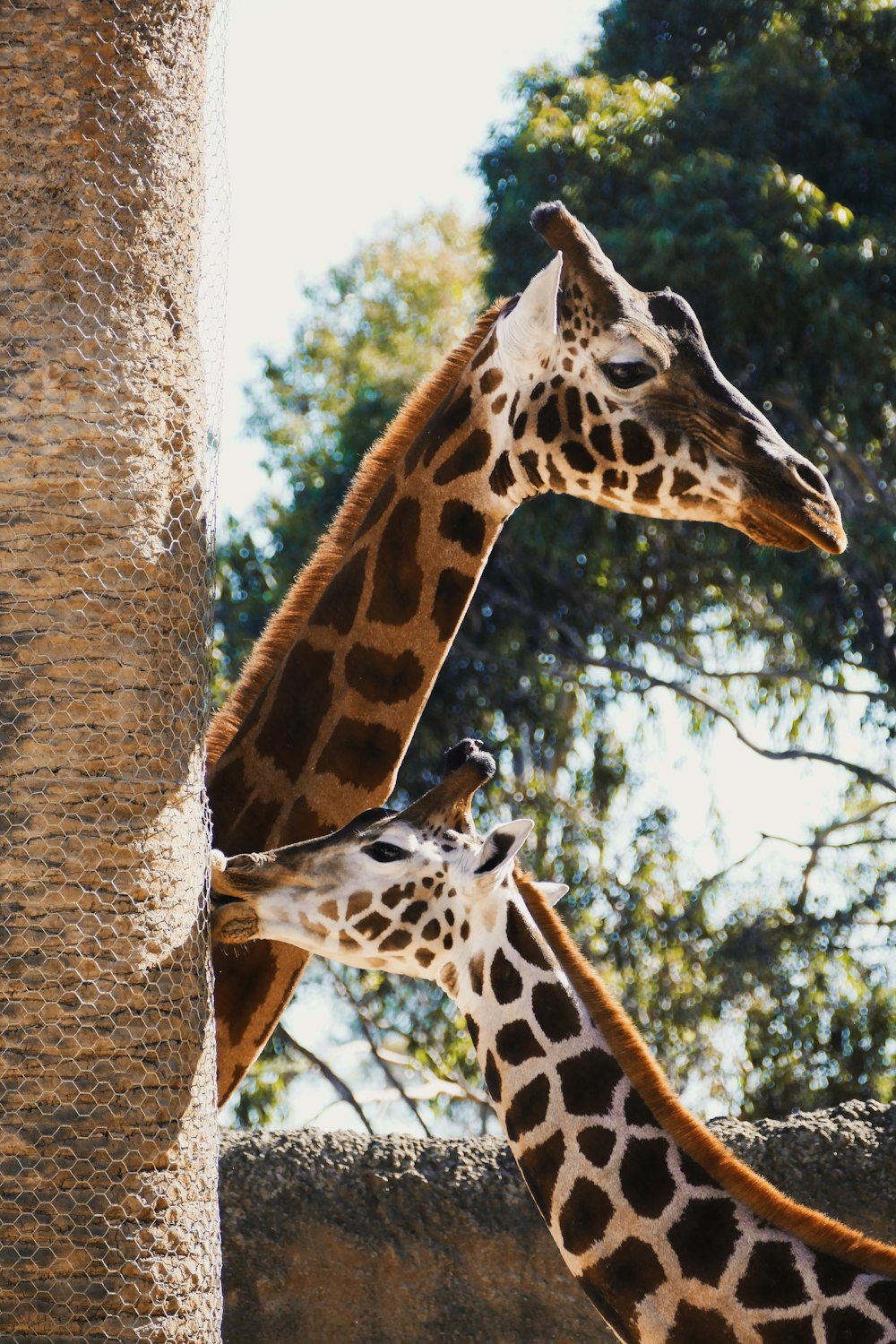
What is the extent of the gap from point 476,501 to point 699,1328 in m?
2.03

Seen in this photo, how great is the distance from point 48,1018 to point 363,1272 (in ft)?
11.0

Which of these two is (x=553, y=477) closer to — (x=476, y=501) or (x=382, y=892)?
(x=476, y=501)

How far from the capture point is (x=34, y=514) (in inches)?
128

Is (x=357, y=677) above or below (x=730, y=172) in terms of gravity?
below

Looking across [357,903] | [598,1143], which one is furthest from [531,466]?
[598,1143]

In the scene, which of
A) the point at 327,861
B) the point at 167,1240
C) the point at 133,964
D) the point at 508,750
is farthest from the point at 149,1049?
the point at 508,750

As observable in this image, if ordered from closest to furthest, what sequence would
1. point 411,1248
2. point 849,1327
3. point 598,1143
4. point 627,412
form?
point 849,1327 < point 598,1143 < point 627,412 < point 411,1248

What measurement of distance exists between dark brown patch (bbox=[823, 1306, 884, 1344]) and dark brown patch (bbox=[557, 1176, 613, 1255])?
21.0 inches

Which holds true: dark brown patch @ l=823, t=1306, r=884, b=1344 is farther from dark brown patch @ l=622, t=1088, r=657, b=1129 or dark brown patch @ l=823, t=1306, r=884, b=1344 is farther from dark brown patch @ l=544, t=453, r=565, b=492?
dark brown patch @ l=544, t=453, r=565, b=492

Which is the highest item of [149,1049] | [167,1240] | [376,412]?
[376,412]

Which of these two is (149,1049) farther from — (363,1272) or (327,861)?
(363,1272)

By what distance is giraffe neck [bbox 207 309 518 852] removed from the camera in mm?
4301

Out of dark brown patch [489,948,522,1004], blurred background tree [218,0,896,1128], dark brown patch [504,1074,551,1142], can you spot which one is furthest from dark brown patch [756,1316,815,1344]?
blurred background tree [218,0,896,1128]

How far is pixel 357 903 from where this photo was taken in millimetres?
4121
